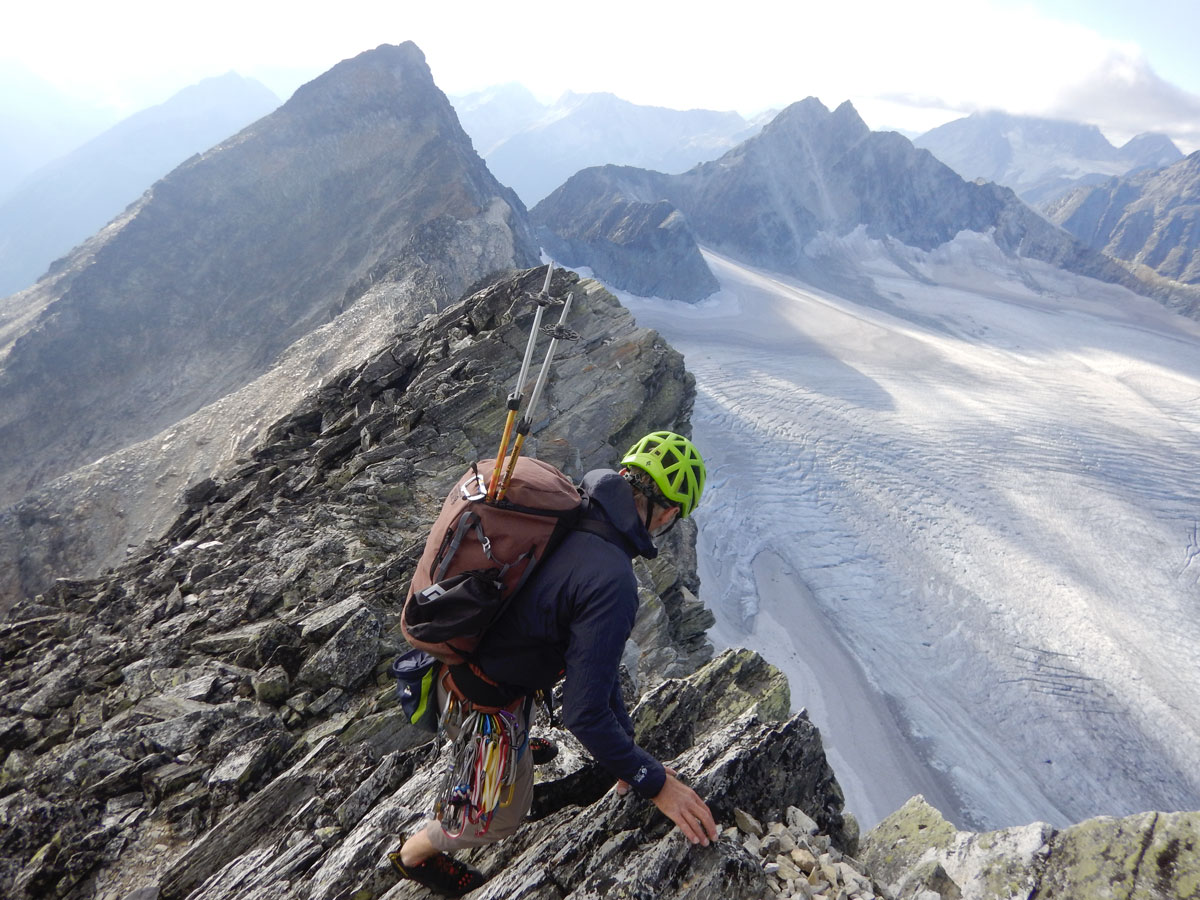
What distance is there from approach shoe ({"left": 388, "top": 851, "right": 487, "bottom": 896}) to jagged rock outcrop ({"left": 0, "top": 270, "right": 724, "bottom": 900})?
0.85 meters

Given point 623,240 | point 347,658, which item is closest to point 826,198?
point 623,240

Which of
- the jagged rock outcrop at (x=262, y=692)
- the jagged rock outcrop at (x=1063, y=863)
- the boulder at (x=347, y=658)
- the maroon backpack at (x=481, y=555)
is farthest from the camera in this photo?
the boulder at (x=347, y=658)

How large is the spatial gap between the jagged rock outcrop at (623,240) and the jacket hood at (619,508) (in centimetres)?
11227

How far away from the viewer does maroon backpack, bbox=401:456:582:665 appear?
3758 mm

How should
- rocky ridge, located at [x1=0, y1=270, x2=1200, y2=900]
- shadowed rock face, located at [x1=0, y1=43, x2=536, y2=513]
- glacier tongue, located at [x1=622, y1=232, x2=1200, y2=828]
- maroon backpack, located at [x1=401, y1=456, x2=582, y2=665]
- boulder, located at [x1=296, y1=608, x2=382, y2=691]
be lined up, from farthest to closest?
shadowed rock face, located at [x1=0, y1=43, x2=536, y2=513]
glacier tongue, located at [x1=622, y1=232, x2=1200, y2=828]
boulder, located at [x1=296, y1=608, x2=382, y2=691]
rocky ridge, located at [x1=0, y1=270, x2=1200, y2=900]
maroon backpack, located at [x1=401, y1=456, x2=582, y2=665]

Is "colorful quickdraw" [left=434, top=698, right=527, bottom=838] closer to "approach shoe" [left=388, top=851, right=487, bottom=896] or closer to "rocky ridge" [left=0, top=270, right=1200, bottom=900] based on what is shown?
"approach shoe" [left=388, top=851, right=487, bottom=896]

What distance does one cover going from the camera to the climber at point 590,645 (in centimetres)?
357

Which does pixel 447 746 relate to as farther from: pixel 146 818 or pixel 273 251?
pixel 273 251

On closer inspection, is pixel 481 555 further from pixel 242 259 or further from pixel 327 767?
pixel 242 259

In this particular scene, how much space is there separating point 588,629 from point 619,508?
79 cm

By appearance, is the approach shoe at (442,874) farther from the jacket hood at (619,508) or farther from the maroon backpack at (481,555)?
the jacket hood at (619,508)

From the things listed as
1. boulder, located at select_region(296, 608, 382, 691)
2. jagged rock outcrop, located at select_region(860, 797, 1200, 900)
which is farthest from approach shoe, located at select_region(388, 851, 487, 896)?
boulder, located at select_region(296, 608, 382, 691)

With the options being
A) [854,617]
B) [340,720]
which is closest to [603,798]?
[340,720]

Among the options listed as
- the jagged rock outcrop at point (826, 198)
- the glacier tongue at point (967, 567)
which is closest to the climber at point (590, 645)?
the glacier tongue at point (967, 567)
